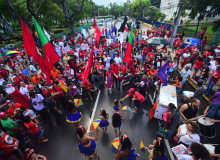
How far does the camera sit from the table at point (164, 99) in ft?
15.8

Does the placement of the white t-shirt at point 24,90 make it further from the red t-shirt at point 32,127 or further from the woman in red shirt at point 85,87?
the woman in red shirt at point 85,87

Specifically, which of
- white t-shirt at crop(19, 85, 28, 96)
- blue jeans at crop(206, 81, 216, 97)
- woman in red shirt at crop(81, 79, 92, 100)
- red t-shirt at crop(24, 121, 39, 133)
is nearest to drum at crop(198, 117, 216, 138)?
blue jeans at crop(206, 81, 216, 97)

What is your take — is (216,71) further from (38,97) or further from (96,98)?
(38,97)

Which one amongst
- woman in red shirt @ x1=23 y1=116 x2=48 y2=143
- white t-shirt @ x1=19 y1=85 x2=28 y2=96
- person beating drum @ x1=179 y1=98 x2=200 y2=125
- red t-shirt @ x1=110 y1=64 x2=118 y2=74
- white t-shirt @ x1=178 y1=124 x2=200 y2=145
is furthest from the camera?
red t-shirt @ x1=110 y1=64 x2=118 y2=74

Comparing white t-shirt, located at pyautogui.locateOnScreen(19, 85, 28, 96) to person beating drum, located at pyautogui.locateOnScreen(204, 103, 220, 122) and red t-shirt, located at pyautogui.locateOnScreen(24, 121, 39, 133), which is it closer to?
red t-shirt, located at pyautogui.locateOnScreen(24, 121, 39, 133)

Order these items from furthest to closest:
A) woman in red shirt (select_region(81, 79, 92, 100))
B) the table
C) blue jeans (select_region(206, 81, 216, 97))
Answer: woman in red shirt (select_region(81, 79, 92, 100)) < blue jeans (select_region(206, 81, 216, 97)) < the table

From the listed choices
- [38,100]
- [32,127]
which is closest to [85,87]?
[38,100]

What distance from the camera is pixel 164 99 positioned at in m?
4.96

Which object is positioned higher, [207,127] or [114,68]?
[114,68]

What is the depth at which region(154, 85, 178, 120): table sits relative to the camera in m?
4.81

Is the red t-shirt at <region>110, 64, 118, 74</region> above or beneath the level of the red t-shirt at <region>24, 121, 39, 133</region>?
above

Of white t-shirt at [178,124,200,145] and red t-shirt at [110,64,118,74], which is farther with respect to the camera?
red t-shirt at [110,64,118,74]

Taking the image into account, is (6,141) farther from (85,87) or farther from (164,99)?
(164,99)

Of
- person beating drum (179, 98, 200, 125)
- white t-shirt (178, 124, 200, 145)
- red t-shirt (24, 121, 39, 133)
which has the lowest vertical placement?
red t-shirt (24, 121, 39, 133)
